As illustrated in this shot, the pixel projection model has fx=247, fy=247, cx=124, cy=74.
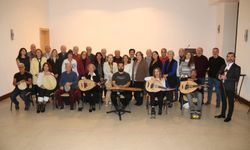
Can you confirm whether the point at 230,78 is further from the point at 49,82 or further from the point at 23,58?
the point at 23,58

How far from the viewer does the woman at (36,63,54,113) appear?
6.18 m

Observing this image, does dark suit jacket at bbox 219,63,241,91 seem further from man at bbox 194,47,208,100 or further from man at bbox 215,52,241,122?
man at bbox 194,47,208,100

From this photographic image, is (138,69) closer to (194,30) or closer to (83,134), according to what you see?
(83,134)

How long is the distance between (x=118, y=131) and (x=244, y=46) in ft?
14.9

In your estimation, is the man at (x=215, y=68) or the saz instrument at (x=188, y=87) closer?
the saz instrument at (x=188, y=87)

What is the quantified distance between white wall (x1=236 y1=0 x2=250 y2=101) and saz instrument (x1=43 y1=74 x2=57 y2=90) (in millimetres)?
5207

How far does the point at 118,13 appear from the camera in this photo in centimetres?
990

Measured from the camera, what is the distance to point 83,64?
22.9 feet

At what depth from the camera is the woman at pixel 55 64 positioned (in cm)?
686

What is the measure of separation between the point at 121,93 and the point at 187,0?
544 centimetres

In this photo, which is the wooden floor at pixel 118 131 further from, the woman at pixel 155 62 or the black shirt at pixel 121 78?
the woman at pixel 155 62

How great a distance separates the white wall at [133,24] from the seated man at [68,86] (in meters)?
3.82

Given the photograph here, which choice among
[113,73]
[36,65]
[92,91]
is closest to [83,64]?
[113,73]

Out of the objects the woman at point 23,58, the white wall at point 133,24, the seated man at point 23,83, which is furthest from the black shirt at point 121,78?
the white wall at point 133,24
